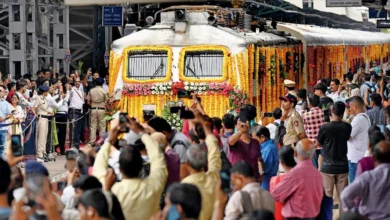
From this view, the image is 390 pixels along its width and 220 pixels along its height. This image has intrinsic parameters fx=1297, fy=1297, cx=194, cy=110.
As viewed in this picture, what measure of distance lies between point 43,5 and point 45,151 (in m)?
10.8

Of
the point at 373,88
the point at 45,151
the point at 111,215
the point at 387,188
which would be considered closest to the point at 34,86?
the point at 45,151

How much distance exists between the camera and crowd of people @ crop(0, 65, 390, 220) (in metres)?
9.73

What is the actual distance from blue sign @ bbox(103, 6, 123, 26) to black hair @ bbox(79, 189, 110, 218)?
95.3 ft

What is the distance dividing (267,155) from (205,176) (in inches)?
167

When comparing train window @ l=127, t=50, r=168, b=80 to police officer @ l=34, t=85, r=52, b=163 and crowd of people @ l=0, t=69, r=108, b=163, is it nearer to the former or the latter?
crowd of people @ l=0, t=69, r=108, b=163

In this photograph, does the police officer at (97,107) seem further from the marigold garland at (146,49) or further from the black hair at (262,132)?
the black hair at (262,132)

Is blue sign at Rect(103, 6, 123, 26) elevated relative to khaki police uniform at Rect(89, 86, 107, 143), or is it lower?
elevated

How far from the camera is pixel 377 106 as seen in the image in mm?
21125

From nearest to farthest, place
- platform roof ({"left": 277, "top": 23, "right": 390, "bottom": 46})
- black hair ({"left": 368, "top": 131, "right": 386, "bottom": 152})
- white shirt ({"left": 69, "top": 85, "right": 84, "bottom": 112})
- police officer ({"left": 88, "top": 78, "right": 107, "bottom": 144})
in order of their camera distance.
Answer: black hair ({"left": 368, "top": 131, "right": 386, "bottom": 152}) < white shirt ({"left": 69, "top": 85, "right": 84, "bottom": 112}) < police officer ({"left": 88, "top": 78, "right": 107, "bottom": 144}) < platform roof ({"left": 277, "top": 23, "right": 390, "bottom": 46})

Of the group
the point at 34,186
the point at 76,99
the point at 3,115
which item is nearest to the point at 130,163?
the point at 34,186

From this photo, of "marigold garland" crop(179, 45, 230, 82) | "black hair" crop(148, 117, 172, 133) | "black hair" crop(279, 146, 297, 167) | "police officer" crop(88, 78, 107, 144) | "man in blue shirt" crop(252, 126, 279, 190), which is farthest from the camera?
"police officer" crop(88, 78, 107, 144)

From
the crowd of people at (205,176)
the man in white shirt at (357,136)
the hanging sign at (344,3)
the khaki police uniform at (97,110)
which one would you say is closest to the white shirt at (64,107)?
the khaki police uniform at (97,110)

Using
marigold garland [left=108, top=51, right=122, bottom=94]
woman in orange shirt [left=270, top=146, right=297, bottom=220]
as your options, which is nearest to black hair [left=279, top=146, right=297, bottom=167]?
woman in orange shirt [left=270, top=146, right=297, bottom=220]

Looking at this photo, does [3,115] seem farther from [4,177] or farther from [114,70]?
[4,177]
